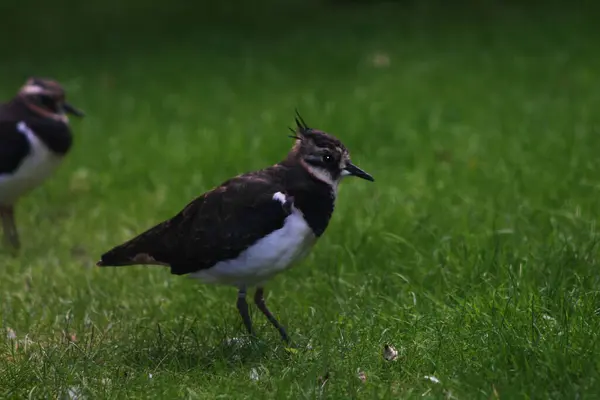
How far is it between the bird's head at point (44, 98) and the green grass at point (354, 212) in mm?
926

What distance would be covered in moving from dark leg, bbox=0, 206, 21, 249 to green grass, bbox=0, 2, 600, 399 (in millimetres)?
167

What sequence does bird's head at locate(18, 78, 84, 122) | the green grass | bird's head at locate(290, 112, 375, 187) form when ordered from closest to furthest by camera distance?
1. the green grass
2. bird's head at locate(290, 112, 375, 187)
3. bird's head at locate(18, 78, 84, 122)

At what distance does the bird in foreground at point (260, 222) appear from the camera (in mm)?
4480

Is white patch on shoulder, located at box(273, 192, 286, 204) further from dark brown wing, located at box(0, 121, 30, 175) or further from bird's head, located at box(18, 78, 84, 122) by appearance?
bird's head, located at box(18, 78, 84, 122)

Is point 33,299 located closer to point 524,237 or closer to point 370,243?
point 370,243

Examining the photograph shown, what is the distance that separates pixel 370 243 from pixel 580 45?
627cm

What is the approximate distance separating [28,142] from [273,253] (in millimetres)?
3471

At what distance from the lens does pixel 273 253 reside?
4449mm

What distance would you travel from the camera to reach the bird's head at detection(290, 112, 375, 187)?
4617mm

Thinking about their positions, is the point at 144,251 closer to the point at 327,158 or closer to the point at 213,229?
the point at 213,229

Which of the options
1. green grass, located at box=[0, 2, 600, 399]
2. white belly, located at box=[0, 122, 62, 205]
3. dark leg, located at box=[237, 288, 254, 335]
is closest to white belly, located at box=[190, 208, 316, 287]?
dark leg, located at box=[237, 288, 254, 335]

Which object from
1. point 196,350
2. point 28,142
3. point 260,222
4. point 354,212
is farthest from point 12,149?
point 260,222

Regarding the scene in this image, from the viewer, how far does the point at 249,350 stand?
4.59 m

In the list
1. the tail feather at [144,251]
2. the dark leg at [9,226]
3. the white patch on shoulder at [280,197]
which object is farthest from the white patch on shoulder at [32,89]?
the white patch on shoulder at [280,197]
